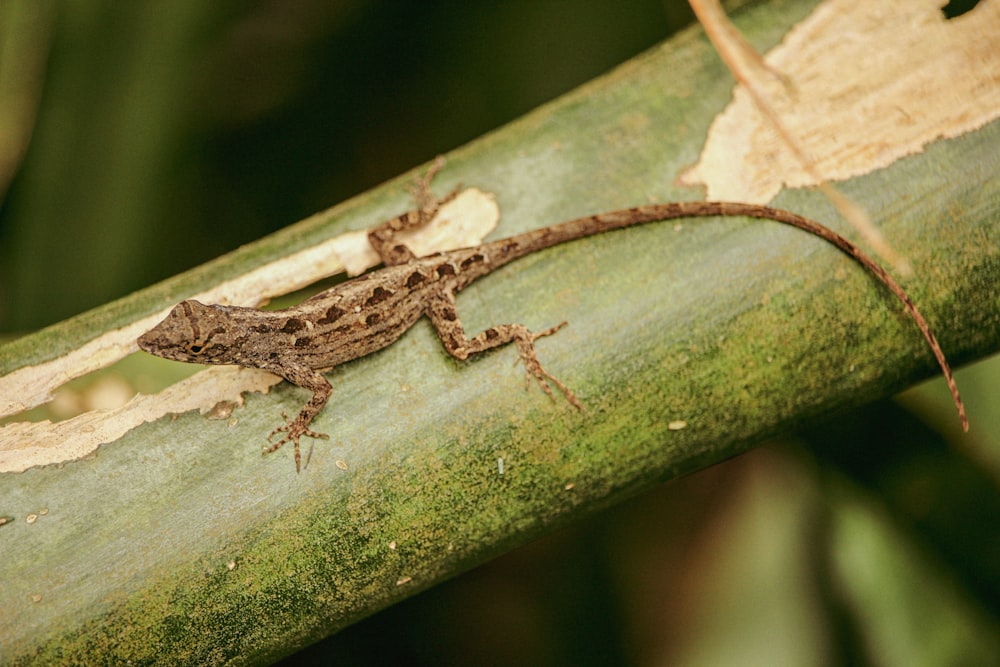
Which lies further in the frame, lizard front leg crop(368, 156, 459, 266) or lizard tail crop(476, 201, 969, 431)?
lizard front leg crop(368, 156, 459, 266)

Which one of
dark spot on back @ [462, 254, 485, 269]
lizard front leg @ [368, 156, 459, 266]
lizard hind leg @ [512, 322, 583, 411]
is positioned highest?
lizard front leg @ [368, 156, 459, 266]

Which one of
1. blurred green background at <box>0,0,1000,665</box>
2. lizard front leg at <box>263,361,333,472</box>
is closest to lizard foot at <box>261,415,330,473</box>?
lizard front leg at <box>263,361,333,472</box>

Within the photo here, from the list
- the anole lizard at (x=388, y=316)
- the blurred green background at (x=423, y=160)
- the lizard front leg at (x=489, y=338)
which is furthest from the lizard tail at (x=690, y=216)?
the blurred green background at (x=423, y=160)

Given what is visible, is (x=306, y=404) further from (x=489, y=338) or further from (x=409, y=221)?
(x=409, y=221)

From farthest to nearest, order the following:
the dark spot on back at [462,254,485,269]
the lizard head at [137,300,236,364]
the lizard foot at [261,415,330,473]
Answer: the dark spot on back at [462,254,485,269] < the lizard head at [137,300,236,364] < the lizard foot at [261,415,330,473]

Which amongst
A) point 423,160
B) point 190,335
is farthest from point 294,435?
point 423,160

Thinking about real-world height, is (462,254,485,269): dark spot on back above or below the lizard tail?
above

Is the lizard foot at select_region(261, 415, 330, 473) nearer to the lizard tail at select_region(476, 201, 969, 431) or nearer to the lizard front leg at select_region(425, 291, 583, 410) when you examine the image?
the lizard front leg at select_region(425, 291, 583, 410)

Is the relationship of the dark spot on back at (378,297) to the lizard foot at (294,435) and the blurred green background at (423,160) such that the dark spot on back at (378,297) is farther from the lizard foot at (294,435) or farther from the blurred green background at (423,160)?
the blurred green background at (423,160)
